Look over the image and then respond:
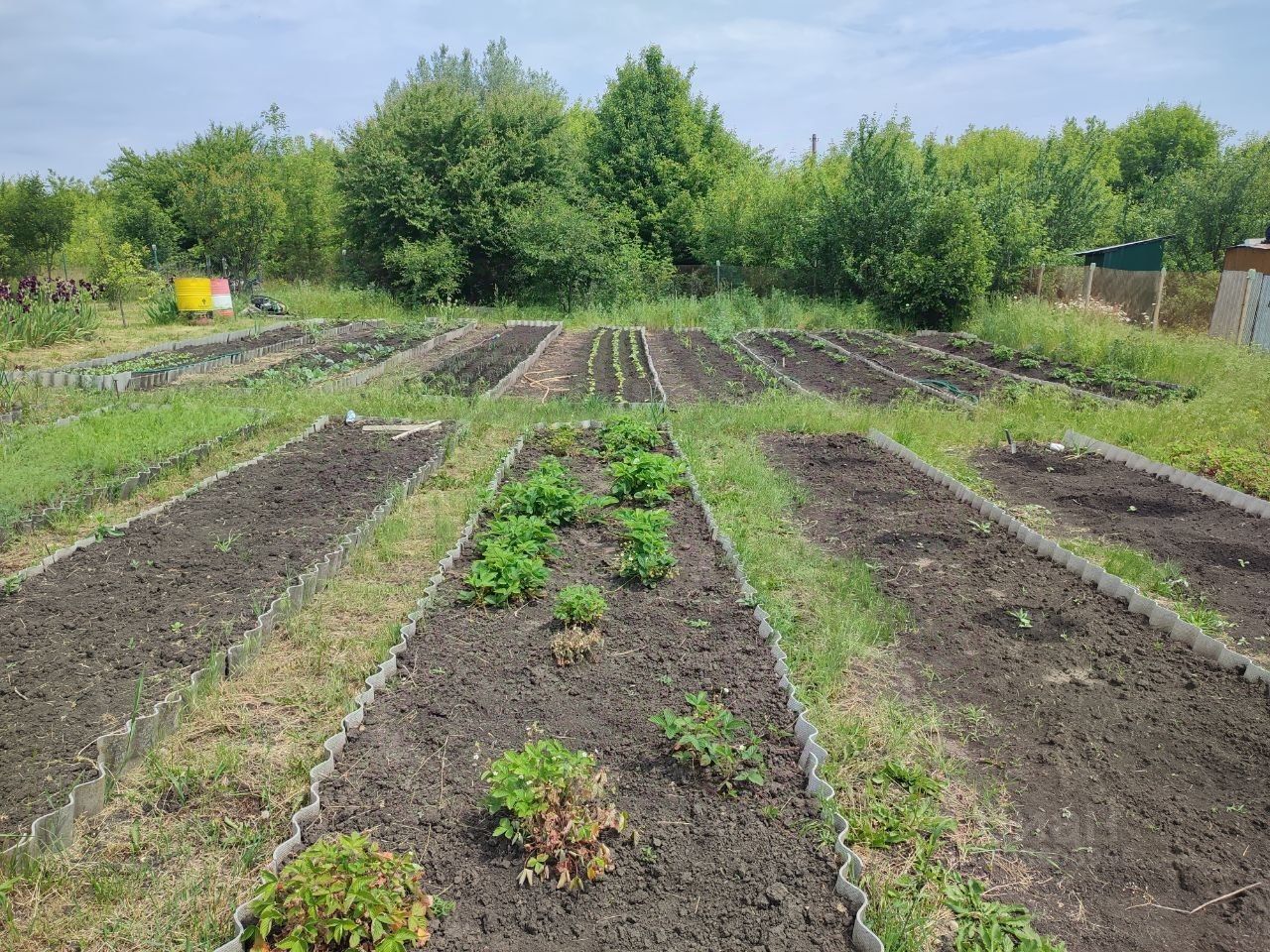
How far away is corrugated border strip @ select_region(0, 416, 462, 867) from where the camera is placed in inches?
118

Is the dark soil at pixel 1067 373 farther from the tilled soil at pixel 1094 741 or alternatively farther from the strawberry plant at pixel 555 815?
the strawberry plant at pixel 555 815

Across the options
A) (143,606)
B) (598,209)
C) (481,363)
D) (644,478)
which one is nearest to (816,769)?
(644,478)

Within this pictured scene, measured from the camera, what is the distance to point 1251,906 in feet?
9.36

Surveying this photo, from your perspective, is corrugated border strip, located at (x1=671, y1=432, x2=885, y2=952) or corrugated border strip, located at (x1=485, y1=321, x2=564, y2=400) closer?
corrugated border strip, located at (x1=671, y1=432, x2=885, y2=952)

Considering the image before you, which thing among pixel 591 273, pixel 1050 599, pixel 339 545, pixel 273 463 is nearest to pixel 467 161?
pixel 591 273

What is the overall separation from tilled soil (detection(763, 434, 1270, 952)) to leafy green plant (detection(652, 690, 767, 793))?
100 cm

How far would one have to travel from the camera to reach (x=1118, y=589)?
16.9 feet

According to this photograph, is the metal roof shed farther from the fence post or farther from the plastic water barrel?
the plastic water barrel

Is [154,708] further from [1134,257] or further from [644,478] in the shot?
[1134,257]

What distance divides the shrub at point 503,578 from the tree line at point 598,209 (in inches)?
647

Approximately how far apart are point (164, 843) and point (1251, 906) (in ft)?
13.0

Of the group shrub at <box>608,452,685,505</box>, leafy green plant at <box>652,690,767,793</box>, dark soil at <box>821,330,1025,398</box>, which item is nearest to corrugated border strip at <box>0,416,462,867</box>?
shrub at <box>608,452,685,505</box>

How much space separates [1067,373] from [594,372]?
7.12m

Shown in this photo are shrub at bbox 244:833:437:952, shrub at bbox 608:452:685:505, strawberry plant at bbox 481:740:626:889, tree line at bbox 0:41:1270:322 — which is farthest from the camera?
tree line at bbox 0:41:1270:322
